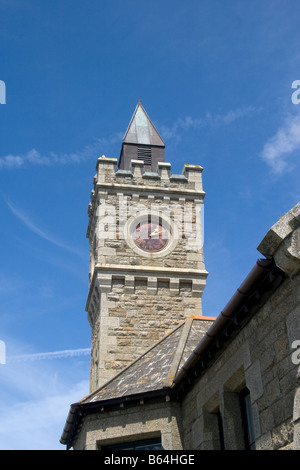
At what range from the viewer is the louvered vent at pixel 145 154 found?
21.2 meters

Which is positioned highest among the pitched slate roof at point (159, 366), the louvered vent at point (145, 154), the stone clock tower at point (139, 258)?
the louvered vent at point (145, 154)

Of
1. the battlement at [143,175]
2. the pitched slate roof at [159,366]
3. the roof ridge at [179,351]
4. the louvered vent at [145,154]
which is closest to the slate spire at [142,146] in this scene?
the louvered vent at [145,154]

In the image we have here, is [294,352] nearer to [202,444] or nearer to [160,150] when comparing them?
[202,444]

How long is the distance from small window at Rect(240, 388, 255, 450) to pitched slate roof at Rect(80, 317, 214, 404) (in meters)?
2.12

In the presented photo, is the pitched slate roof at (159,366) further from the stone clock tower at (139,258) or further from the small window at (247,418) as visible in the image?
the stone clock tower at (139,258)

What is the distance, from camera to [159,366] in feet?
37.4

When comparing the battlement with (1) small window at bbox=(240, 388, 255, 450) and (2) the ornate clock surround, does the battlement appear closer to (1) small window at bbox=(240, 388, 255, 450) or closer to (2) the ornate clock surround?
(2) the ornate clock surround

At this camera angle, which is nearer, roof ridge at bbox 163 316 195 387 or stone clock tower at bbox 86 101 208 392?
roof ridge at bbox 163 316 195 387

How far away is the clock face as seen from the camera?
1833 centimetres

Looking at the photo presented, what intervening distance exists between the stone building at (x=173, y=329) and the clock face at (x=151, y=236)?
0.04 m

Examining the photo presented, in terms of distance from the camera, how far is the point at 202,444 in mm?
9039

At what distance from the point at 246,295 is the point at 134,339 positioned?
32.7 feet

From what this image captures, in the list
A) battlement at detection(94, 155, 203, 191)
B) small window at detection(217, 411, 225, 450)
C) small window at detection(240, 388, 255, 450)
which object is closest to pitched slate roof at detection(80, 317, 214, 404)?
small window at detection(217, 411, 225, 450)
